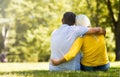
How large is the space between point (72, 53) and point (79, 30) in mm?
518

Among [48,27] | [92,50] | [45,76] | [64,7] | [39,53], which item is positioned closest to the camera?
[45,76]

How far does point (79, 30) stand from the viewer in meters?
7.97

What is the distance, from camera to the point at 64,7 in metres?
39.9

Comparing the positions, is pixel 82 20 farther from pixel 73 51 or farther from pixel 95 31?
pixel 73 51

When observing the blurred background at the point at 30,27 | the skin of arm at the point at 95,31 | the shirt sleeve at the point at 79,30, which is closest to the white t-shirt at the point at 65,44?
the shirt sleeve at the point at 79,30

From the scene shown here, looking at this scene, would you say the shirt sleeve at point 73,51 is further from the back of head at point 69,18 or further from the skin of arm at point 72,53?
the back of head at point 69,18

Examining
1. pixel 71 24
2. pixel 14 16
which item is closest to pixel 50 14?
pixel 14 16

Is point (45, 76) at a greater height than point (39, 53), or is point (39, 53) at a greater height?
point (45, 76)

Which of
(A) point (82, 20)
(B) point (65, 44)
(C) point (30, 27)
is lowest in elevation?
(C) point (30, 27)

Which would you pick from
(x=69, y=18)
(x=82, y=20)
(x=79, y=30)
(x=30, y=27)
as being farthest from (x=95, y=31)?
(x=30, y=27)

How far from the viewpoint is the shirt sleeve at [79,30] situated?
7954 millimetres

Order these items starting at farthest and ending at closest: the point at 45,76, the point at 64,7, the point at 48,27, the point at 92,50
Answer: the point at 48,27, the point at 64,7, the point at 92,50, the point at 45,76

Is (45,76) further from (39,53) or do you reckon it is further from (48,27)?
(39,53)

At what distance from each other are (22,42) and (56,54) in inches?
1466
